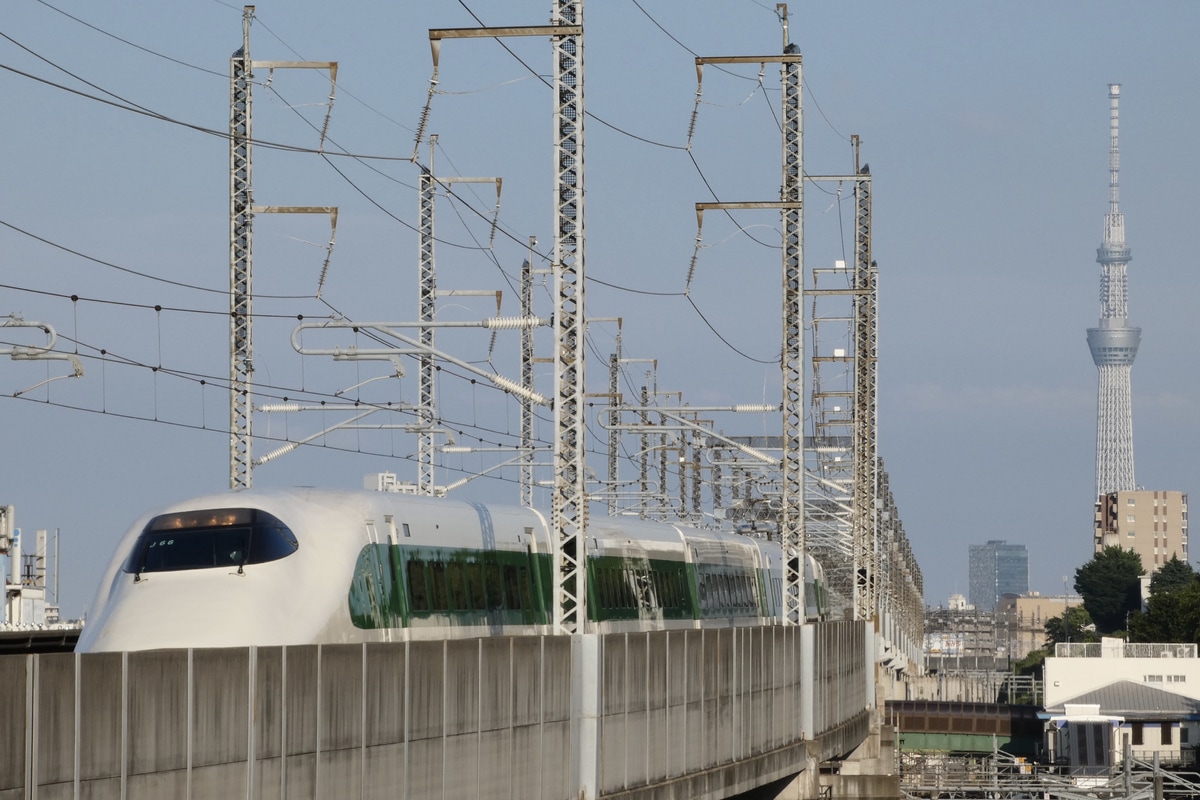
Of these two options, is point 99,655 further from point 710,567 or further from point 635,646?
point 710,567

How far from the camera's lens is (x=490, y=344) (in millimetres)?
56438

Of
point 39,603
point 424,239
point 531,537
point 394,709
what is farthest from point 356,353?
point 39,603

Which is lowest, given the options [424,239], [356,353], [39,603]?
[39,603]

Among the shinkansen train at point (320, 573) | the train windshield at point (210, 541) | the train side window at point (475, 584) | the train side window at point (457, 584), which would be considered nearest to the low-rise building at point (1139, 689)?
the shinkansen train at point (320, 573)

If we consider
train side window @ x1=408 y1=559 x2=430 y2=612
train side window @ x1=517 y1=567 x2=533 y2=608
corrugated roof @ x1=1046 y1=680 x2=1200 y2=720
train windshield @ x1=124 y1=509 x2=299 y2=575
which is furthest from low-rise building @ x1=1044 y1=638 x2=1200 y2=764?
train windshield @ x1=124 y1=509 x2=299 y2=575

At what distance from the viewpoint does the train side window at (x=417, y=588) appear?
29.4 m

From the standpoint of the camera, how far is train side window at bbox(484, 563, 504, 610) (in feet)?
108

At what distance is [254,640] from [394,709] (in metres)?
6.20

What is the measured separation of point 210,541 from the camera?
26.9 m

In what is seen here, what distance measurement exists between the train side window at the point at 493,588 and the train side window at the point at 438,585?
196 centimetres

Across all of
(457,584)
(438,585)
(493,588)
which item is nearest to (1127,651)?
(493,588)

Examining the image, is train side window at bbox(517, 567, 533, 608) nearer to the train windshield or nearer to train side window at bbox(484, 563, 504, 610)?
train side window at bbox(484, 563, 504, 610)

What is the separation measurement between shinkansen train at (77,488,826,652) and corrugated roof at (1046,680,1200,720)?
77.7 m

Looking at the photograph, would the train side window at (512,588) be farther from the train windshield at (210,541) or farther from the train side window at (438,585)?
the train windshield at (210,541)
